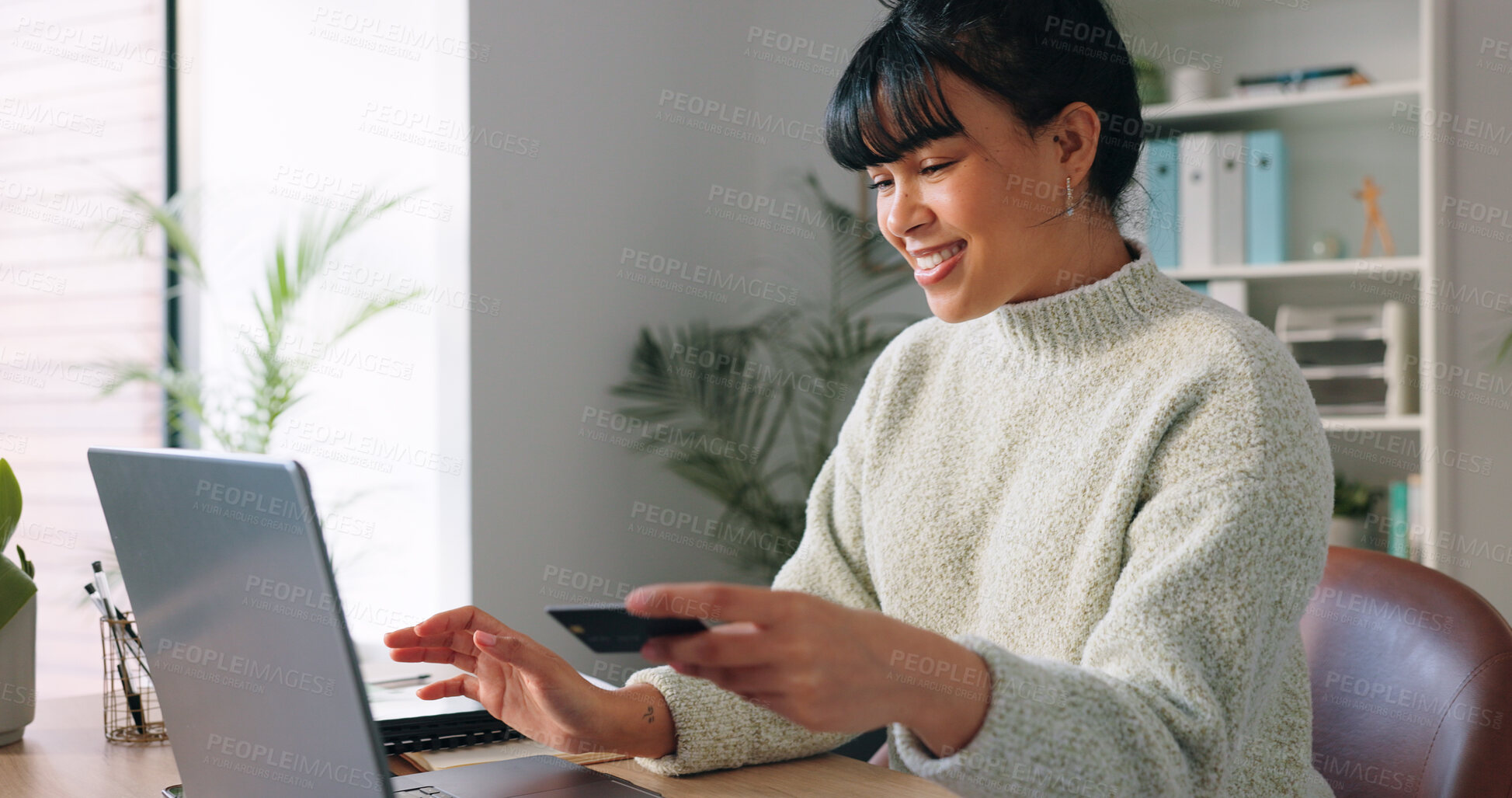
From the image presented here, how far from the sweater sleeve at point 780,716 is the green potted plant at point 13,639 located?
623mm

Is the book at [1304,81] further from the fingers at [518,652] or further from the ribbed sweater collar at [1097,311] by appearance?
the fingers at [518,652]

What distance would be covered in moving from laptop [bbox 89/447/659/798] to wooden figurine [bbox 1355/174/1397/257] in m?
2.69

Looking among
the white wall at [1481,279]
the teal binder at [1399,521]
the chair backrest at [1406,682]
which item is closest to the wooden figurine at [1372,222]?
the white wall at [1481,279]

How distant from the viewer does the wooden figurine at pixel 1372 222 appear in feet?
8.77

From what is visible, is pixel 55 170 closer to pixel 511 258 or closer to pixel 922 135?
pixel 511 258

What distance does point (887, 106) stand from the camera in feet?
3.34

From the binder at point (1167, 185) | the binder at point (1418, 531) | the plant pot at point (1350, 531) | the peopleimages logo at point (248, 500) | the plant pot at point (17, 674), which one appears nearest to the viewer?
the peopleimages logo at point (248, 500)

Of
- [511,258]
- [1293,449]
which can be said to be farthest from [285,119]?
[1293,449]

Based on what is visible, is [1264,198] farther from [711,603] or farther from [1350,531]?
[711,603]

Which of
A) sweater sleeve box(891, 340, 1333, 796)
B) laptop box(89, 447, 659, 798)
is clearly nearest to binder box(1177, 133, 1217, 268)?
sweater sleeve box(891, 340, 1333, 796)

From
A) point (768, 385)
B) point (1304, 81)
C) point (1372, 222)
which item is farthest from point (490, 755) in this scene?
point (1372, 222)

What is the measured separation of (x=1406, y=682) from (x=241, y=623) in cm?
97

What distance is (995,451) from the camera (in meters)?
1.12

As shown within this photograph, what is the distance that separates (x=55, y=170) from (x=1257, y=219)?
2642mm
